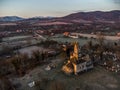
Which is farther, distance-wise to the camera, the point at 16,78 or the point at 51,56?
the point at 51,56

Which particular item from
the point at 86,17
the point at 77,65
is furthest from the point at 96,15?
the point at 77,65

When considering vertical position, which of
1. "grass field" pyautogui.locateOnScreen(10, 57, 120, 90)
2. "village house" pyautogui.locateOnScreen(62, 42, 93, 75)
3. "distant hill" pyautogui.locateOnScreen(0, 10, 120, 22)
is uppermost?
"distant hill" pyautogui.locateOnScreen(0, 10, 120, 22)

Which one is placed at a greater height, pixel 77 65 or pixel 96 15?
pixel 96 15

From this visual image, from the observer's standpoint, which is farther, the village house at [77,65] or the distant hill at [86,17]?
the distant hill at [86,17]

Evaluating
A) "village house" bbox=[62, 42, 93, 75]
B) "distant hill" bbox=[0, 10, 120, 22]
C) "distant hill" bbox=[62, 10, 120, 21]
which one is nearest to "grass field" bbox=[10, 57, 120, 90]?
"village house" bbox=[62, 42, 93, 75]

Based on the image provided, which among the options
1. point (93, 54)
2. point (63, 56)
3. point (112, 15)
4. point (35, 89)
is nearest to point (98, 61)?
point (93, 54)

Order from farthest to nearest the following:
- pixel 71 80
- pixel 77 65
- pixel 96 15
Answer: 1. pixel 96 15
2. pixel 77 65
3. pixel 71 80

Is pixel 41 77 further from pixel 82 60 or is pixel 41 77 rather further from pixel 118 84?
pixel 118 84

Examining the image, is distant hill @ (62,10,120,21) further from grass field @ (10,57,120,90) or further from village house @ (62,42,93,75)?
grass field @ (10,57,120,90)

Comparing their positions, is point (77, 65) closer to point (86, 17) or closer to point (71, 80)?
point (71, 80)

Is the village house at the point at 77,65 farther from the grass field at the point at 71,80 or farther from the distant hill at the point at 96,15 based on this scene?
the distant hill at the point at 96,15

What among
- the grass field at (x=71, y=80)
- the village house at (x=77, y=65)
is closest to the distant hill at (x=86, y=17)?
the village house at (x=77, y=65)
